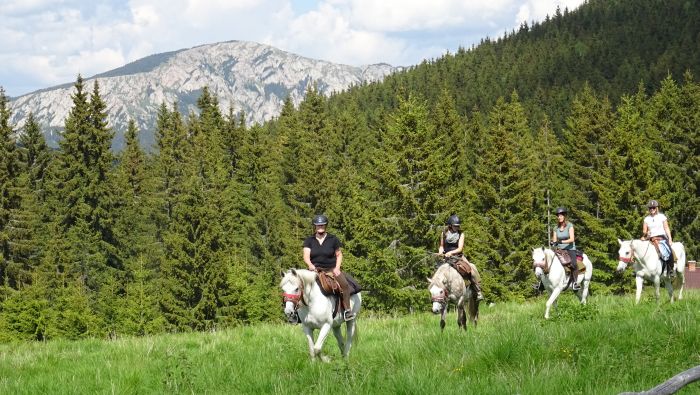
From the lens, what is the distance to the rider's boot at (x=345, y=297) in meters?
10.9

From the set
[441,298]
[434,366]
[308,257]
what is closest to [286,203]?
[441,298]

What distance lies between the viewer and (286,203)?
71125 mm

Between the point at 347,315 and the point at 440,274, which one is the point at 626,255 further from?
the point at 347,315

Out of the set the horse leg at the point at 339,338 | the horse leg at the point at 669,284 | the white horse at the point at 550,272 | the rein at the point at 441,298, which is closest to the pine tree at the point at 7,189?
the white horse at the point at 550,272

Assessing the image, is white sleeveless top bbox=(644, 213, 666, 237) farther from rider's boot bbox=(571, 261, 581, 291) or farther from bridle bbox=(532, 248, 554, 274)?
bridle bbox=(532, 248, 554, 274)

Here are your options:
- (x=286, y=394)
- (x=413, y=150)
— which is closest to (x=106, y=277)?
(x=413, y=150)

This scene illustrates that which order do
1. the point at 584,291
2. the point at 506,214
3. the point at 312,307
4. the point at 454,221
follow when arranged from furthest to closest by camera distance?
the point at 506,214, the point at 584,291, the point at 454,221, the point at 312,307

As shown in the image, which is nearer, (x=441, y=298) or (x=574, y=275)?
(x=441, y=298)

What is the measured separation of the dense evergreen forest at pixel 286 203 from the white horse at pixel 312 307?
19.0 meters


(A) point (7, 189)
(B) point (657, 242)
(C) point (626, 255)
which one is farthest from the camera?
(A) point (7, 189)

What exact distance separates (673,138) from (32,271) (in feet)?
185

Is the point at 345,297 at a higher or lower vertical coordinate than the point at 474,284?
higher

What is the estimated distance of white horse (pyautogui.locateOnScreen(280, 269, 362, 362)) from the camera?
10102 mm

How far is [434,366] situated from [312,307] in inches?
127
